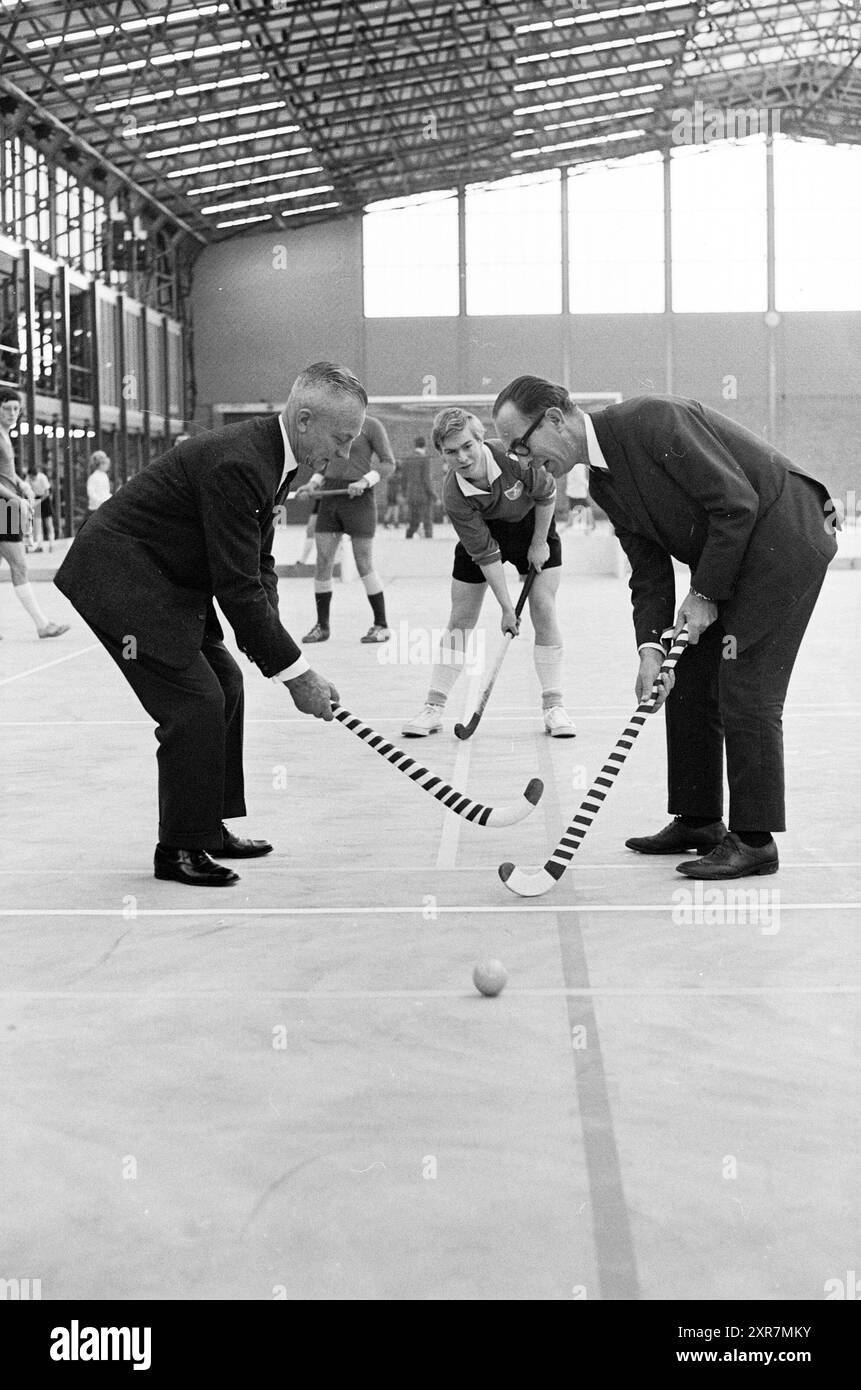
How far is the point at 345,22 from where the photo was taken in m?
24.6

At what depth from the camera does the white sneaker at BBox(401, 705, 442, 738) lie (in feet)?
22.5

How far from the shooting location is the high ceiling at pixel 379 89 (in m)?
23.5

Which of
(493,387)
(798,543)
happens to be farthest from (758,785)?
(493,387)

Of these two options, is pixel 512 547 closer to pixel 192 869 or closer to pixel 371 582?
pixel 192 869

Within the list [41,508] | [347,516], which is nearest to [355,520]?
[347,516]

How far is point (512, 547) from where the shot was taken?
691 centimetres

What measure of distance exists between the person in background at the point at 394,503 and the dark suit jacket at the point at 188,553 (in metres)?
24.9

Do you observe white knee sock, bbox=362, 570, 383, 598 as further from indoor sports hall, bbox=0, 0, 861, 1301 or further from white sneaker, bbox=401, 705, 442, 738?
white sneaker, bbox=401, 705, 442, 738

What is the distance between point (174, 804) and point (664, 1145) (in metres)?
2.16

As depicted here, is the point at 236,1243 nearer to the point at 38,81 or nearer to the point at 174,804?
the point at 174,804

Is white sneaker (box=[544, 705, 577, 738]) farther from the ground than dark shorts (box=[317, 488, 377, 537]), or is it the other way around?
dark shorts (box=[317, 488, 377, 537])

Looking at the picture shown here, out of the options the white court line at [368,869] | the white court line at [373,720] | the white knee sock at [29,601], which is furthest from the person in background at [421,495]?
the white court line at [368,869]

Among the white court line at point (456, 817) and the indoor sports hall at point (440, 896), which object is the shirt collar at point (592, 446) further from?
the white court line at point (456, 817)

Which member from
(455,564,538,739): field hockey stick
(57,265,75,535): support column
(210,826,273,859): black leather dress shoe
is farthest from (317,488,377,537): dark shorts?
(57,265,75,535): support column
